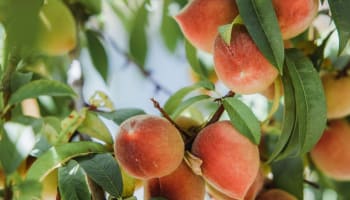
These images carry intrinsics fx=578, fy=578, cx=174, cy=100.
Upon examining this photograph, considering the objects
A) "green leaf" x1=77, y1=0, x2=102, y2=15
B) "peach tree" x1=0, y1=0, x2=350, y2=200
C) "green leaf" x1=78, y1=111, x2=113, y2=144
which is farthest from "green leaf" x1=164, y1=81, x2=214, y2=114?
"green leaf" x1=77, y1=0, x2=102, y2=15

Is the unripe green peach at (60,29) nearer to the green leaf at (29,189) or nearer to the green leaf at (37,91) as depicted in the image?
the green leaf at (37,91)

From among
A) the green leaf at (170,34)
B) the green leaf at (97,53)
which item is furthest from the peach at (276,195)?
the green leaf at (97,53)

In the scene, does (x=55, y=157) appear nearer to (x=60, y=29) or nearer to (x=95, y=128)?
(x=95, y=128)

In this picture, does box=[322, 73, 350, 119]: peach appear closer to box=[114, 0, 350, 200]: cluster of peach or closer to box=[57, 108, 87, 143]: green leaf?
box=[114, 0, 350, 200]: cluster of peach

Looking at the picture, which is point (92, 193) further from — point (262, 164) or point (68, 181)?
point (262, 164)

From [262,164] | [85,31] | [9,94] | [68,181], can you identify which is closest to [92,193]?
[68,181]

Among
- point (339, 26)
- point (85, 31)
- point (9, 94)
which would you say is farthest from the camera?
point (85, 31)

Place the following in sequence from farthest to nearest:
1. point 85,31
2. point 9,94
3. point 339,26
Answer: point 85,31, point 9,94, point 339,26
